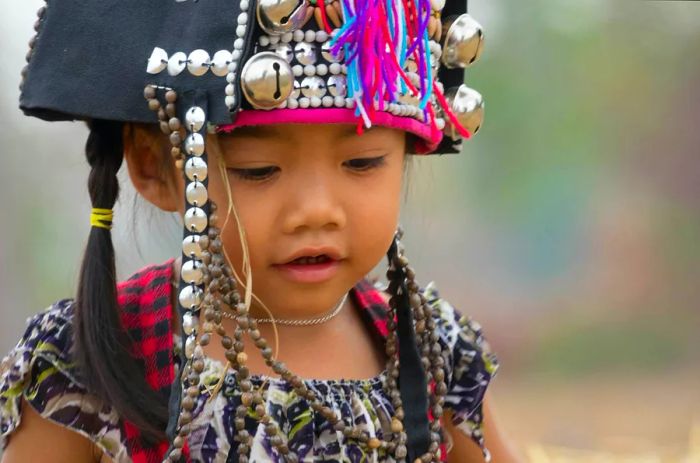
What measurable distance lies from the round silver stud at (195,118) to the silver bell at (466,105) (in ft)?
1.29

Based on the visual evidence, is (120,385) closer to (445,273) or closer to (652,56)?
(445,273)

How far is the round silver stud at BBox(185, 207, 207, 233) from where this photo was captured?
1.22 meters

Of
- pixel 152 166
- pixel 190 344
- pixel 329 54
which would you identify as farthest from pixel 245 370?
pixel 329 54

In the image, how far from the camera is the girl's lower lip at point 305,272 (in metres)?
1.30

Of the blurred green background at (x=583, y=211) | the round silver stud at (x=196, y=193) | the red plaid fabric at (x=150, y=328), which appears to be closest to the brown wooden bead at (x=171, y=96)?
the round silver stud at (x=196, y=193)

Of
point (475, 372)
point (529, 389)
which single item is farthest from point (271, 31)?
point (529, 389)

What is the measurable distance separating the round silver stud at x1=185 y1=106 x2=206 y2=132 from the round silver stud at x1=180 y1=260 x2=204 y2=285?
0.17m

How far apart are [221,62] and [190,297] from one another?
0.29m

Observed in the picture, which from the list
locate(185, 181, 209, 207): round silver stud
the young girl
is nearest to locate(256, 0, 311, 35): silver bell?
the young girl

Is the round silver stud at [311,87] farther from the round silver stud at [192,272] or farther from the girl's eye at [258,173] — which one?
the round silver stud at [192,272]

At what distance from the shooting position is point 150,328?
1.41 metres

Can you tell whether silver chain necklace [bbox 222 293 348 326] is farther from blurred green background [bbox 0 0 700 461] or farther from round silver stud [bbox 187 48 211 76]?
blurred green background [bbox 0 0 700 461]

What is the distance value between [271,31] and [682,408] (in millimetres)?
2761

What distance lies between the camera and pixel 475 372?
5.25 ft
